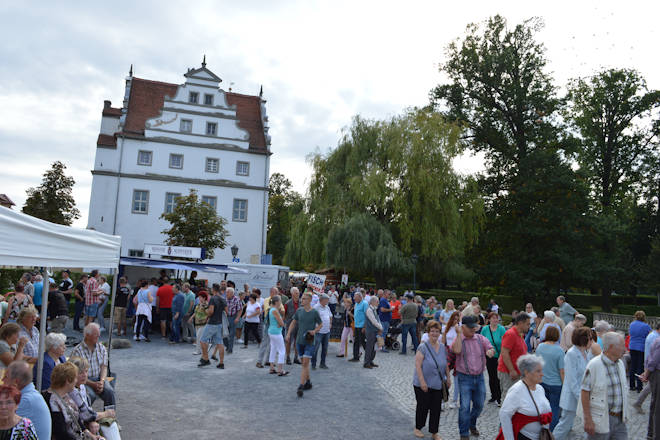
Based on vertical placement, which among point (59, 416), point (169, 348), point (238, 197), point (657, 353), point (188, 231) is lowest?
point (169, 348)

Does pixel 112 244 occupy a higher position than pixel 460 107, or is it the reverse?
pixel 460 107

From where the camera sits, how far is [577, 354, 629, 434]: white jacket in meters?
4.65

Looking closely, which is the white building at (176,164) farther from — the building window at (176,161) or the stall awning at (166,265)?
the stall awning at (166,265)

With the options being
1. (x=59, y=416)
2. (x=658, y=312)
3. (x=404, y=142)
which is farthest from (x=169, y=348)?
(x=658, y=312)

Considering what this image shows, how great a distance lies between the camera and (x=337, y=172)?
29.1 meters

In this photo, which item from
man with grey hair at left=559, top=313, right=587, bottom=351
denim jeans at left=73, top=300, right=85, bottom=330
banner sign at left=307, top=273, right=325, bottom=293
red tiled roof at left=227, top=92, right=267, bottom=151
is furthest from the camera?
red tiled roof at left=227, top=92, right=267, bottom=151

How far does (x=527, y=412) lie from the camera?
4.20m

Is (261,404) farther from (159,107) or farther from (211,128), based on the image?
(159,107)

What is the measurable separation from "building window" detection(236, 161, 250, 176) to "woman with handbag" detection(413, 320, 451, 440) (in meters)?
31.4

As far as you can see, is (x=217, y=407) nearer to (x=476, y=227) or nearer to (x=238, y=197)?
(x=476, y=227)

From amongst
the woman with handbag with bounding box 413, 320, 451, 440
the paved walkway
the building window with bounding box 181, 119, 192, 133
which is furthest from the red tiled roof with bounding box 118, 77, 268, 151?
the woman with handbag with bounding box 413, 320, 451, 440

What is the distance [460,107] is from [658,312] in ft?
64.5

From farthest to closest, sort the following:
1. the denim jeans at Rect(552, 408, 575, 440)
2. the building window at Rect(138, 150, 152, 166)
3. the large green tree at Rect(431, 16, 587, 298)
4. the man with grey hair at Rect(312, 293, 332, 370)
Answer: the building window at Rect(138, 150, 152, 166) < the large green tree at Rect(431, 16, 587, 298) < the man with grey hair at Rect(312, 293, 332, 370) < the denim jeans at Rect(552, 408, 575, 440)

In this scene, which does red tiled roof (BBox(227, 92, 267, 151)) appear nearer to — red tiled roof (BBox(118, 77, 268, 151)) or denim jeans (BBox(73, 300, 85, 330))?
red tiled roof (BBox(118, 77, 268, 151))
